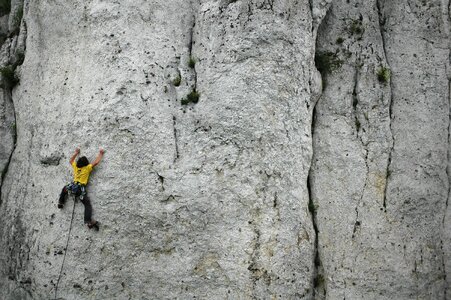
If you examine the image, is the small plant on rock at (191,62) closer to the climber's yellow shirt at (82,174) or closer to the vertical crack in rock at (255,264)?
the climber's yellow shirt at (82,174)

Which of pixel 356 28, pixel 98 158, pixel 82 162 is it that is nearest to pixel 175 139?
pixel 98 158

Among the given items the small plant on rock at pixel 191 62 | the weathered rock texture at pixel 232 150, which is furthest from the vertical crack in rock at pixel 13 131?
the small plant on rock at pixel 191 62

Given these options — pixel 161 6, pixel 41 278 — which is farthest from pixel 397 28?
pixel 41 278

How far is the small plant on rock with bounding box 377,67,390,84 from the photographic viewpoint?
1249cm

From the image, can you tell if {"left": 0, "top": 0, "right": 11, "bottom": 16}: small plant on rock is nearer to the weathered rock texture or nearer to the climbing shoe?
the weathered rock texture

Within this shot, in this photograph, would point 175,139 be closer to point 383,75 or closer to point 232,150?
point 232,150

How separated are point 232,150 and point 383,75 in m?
5.82

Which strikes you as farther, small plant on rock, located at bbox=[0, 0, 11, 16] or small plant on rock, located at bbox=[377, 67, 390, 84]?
small plant on rock, located at bbox=[0, 0, 11, 16]

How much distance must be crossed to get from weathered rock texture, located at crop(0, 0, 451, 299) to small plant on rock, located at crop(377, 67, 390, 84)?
13cm

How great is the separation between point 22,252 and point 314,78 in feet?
35.0

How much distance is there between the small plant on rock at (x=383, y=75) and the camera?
1249 centimetres

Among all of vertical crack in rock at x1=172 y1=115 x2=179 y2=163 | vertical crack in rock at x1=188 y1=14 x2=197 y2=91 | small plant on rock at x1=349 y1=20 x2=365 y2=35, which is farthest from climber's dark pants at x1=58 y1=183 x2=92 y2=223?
small plant on rock at x1=349 y1=20 x2=365 y2=35

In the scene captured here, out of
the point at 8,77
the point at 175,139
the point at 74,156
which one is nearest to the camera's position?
the point at 74,156

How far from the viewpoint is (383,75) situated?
12484 millimetres
